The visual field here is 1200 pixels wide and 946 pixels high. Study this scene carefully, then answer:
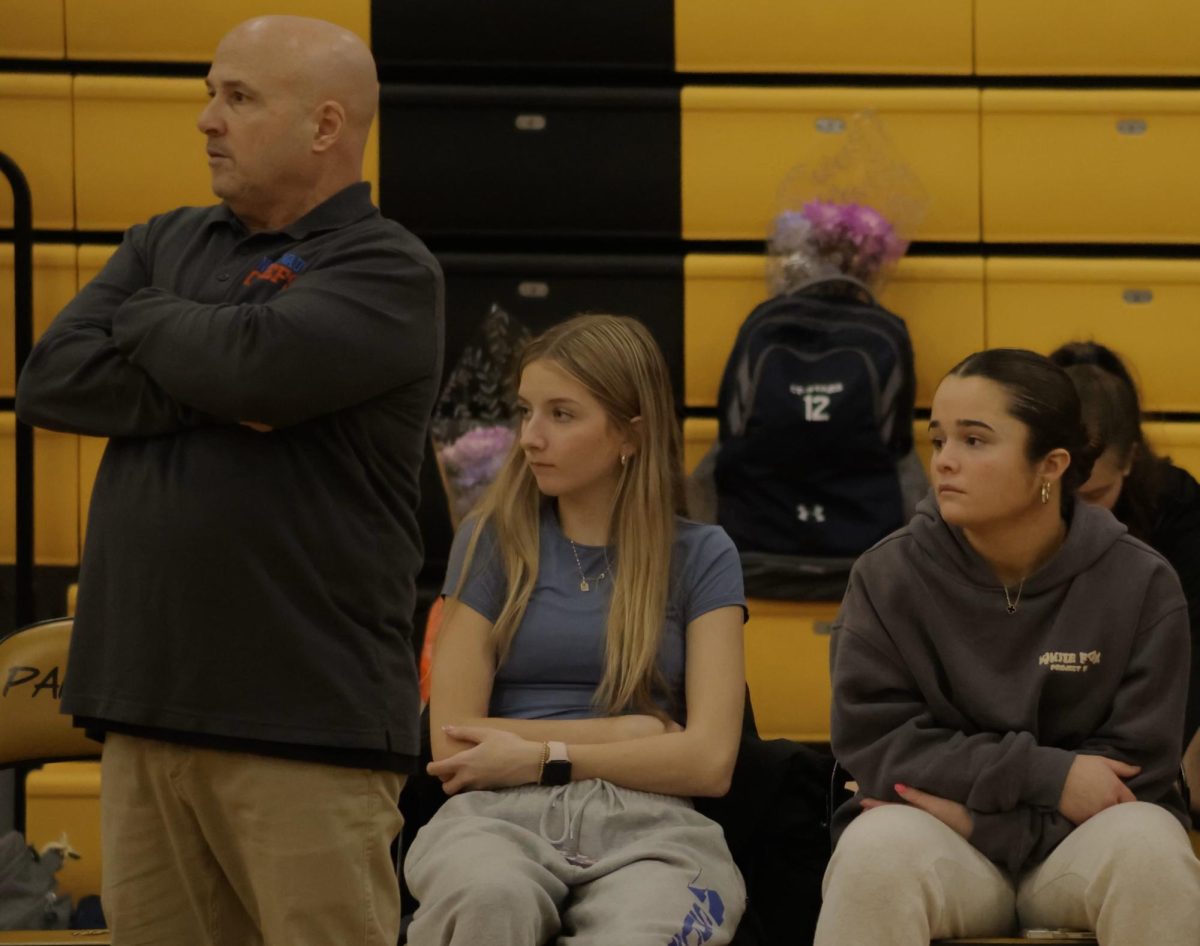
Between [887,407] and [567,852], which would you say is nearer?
[567,852]

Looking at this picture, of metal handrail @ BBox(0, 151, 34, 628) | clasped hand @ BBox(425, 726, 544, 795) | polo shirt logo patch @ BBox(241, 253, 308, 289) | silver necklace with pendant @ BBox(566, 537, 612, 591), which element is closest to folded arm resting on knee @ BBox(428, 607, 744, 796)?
clasped hand @ BBox(425, 726, 544, 795)

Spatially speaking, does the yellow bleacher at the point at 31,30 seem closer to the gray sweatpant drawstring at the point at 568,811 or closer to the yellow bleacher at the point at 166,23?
the yellow bleacher at the point at 166,23

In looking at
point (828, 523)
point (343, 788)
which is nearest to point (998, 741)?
point (343, 788)

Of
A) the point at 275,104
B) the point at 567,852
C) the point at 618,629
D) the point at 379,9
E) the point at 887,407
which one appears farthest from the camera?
the point at 379,9

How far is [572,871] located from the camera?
8.66ft

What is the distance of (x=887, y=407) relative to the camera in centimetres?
425

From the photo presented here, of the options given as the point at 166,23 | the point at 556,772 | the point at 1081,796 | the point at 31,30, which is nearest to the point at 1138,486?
the point at 1081,796

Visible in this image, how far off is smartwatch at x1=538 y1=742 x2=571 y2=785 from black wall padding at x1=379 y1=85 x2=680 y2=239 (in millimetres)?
2207

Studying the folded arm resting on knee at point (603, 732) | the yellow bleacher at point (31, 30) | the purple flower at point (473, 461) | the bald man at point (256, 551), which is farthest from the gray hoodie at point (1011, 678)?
the yellow bleacher at point (31, 30)

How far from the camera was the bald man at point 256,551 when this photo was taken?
6.98 ft

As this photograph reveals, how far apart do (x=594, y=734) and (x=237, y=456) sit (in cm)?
89

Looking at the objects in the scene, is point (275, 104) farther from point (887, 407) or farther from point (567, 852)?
point (887, 407)

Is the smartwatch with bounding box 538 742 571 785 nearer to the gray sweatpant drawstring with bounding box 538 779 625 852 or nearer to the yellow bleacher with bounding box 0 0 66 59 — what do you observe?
the gray sweatpant drawstring with bounding box 538 779 625 852

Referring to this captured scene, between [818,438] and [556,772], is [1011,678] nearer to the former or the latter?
[556,772]
